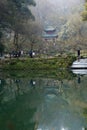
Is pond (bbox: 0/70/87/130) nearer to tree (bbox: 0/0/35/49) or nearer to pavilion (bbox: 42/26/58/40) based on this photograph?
tree (bbox: 0/0/35/49)

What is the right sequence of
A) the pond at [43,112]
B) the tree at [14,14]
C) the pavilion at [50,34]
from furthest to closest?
the pavilion at [50,34], the tree at [14,14], the pond at [43,112]

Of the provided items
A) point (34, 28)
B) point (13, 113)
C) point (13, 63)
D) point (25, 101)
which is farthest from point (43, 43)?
point (13, 113)

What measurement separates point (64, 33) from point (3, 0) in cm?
1933

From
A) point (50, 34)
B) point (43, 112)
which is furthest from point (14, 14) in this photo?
point (43, 112)

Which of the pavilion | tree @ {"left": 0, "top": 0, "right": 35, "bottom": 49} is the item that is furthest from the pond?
the pavilion

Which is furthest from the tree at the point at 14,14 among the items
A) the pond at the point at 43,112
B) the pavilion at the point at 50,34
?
the pond at the point at 43,112

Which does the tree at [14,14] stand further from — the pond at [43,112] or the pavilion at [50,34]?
the pond at [43,112]

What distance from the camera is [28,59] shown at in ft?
96.4

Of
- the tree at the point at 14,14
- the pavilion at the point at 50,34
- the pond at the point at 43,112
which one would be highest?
the tree at the point at 14,14

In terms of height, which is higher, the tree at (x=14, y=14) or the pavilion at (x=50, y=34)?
the tree at (x=14, y=14)

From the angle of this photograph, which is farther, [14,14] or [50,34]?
[50,34]

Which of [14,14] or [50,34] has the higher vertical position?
[14,14]

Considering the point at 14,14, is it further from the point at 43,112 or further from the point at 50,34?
the point at 43,112

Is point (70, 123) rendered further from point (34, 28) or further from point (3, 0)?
point (34, 28)
